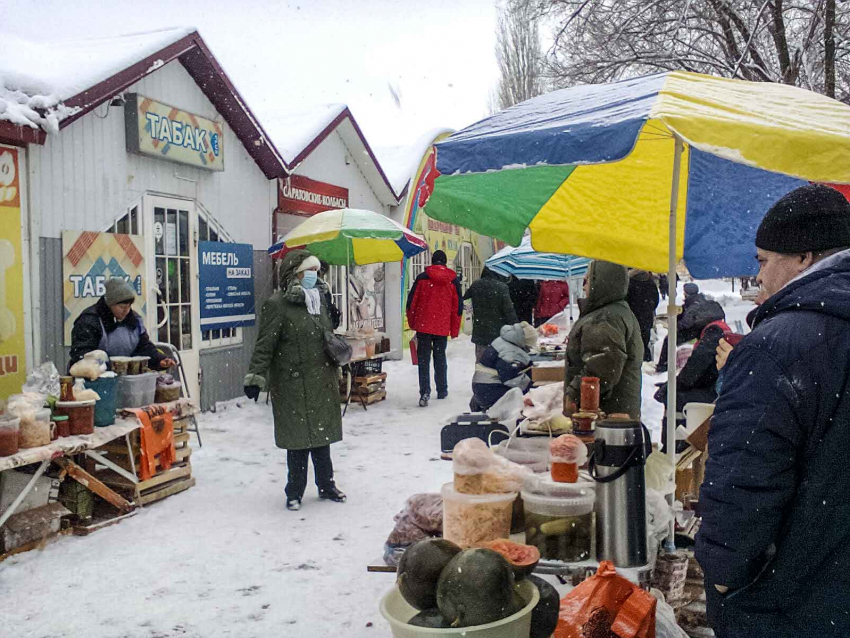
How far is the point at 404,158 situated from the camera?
1738cm

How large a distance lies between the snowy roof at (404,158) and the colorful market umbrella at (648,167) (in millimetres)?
11267

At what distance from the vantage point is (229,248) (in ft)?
33.9

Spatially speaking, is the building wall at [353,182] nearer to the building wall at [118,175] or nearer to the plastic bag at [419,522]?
the building wall at [118,175]

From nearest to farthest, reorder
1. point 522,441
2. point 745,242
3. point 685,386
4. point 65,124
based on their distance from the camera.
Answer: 1. point 522,441
2. point 745,242
3. point 685,386
4. point 65,124

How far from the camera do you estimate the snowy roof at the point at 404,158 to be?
16266 mm

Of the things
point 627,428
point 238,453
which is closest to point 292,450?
point 238,453

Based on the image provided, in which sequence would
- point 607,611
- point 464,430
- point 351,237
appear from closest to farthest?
point 607,611
point 464,430
point 351,237

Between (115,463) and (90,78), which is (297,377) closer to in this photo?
(115,463)

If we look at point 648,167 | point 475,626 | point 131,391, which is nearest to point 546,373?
point 648,167

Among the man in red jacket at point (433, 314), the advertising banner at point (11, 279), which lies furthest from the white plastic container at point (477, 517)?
the man in red jacket at point (433, 314)

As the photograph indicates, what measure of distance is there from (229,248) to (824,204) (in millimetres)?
9150

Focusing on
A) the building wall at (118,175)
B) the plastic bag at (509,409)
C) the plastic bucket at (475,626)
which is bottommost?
the plastic bucket at (475,626)

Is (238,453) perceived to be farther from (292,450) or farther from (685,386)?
(685,386)

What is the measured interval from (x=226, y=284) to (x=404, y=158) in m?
8.11
